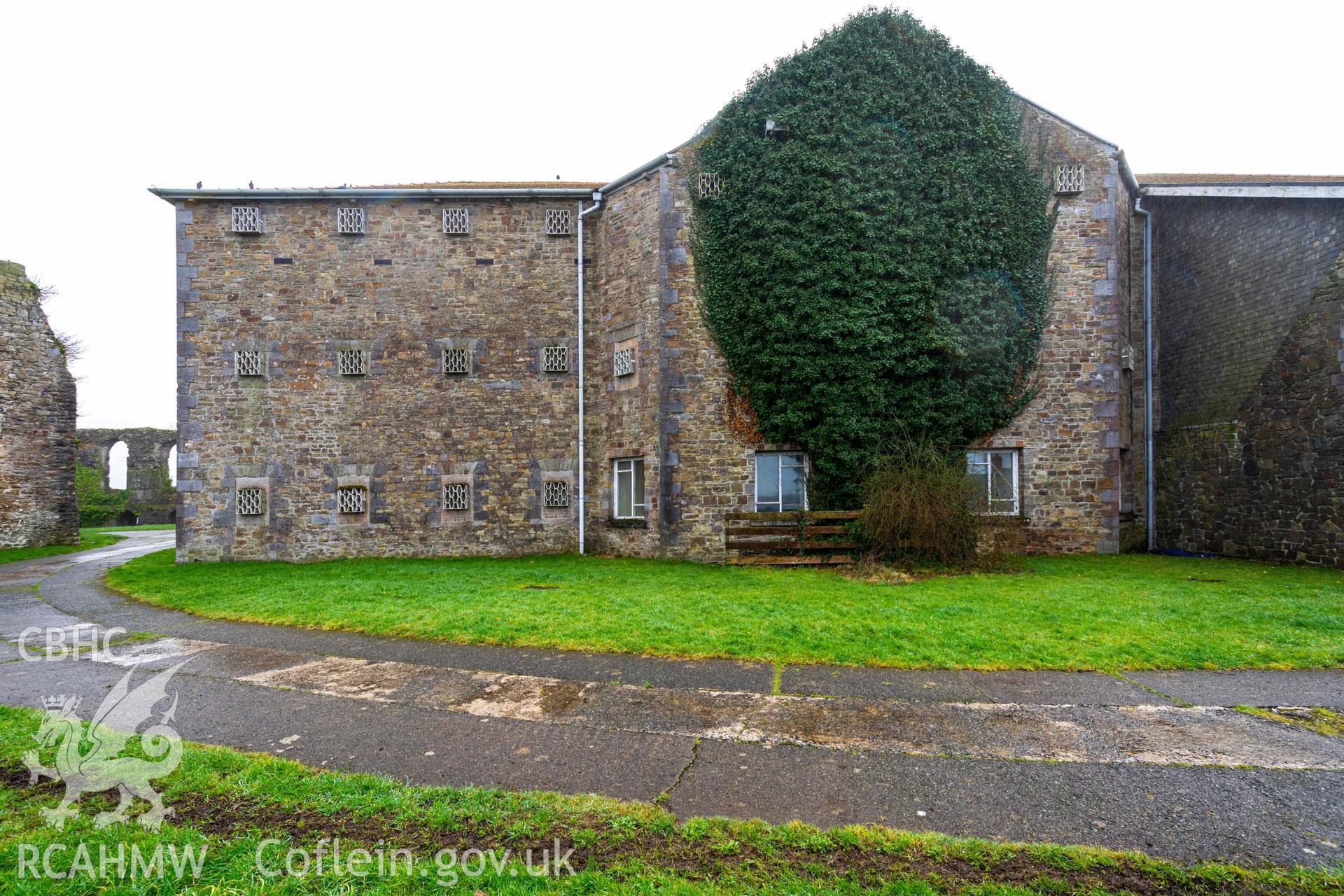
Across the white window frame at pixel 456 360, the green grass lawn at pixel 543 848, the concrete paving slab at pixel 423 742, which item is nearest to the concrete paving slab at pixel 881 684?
the concrete paving slab at pixel 423 742

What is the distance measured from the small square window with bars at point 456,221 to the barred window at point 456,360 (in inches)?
115

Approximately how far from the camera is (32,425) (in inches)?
756

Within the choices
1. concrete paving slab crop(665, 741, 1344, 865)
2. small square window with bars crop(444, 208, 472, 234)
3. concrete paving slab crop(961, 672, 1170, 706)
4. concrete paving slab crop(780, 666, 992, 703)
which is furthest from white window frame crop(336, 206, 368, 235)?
concrete paving slab crop(961, 672, 1170, 706)

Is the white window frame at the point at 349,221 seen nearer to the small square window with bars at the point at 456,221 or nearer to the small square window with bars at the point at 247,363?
the small square window with bars at the point at 456,221

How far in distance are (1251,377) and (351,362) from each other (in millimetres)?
20010

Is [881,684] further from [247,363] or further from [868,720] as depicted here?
[247,363]

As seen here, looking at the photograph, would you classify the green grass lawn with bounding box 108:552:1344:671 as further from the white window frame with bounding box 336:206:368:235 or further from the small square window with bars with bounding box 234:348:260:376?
the white window frame with bounding box 336:206:368:235

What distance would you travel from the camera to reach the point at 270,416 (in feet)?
50.0

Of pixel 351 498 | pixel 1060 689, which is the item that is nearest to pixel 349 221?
pixel 351 498

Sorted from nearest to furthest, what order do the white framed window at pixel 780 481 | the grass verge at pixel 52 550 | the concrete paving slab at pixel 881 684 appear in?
1. the concrete paving slab at pixel 881 684
2. the white framed window at pixel 780 481
3. the grass verge at pixel 52 550

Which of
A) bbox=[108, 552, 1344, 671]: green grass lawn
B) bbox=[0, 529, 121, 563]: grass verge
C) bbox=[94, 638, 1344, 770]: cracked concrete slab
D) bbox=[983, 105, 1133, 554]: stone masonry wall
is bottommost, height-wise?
bbox=[0, 529, 121, 563]: grass verge

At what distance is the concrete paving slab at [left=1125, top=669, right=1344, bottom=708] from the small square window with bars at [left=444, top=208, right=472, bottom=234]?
50.4 feet

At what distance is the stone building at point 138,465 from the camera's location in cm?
3169

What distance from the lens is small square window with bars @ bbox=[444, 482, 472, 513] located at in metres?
15.3
